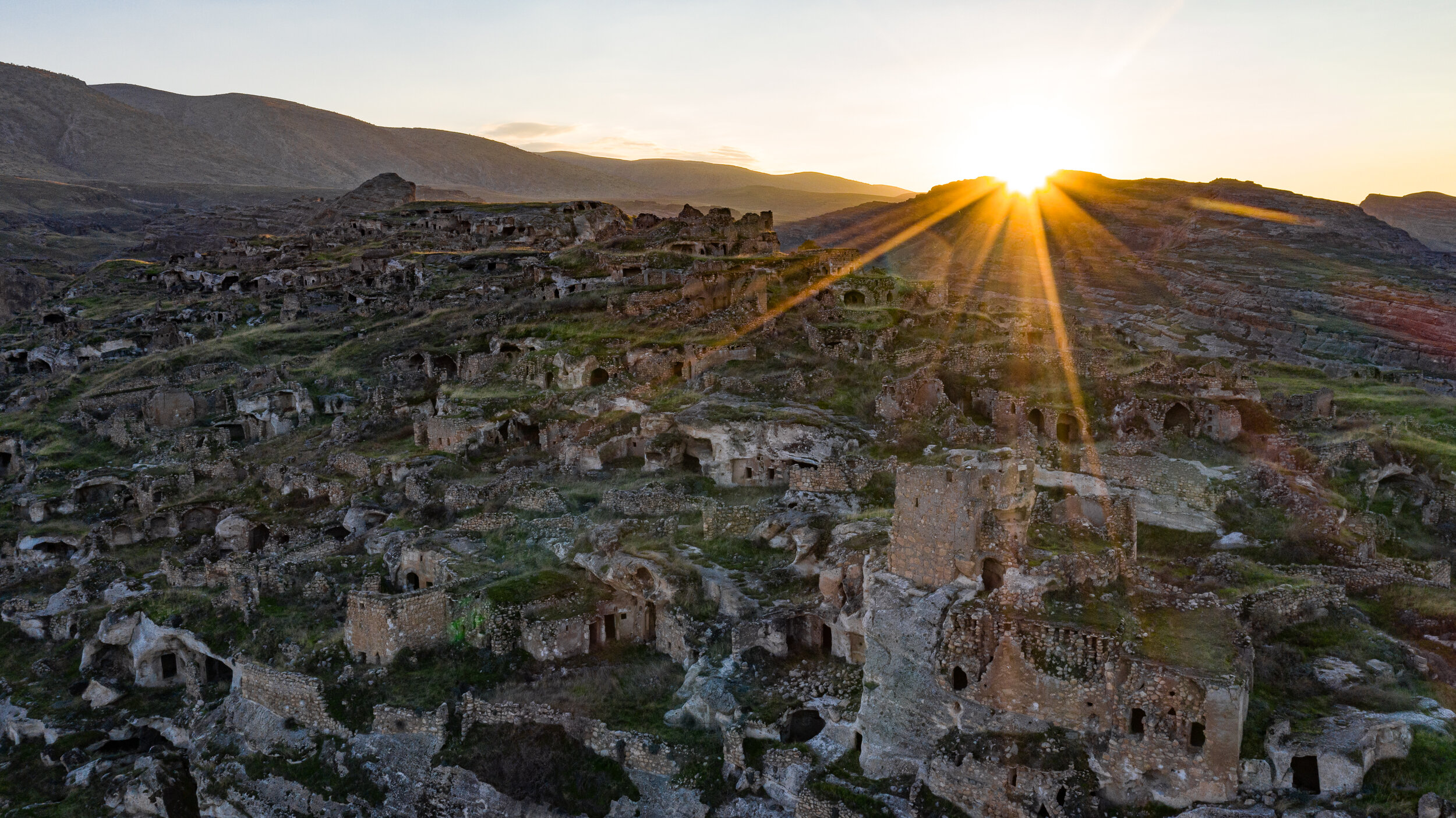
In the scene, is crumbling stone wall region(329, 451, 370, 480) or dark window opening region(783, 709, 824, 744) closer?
dark window opening region(783, 709, 824, 744)

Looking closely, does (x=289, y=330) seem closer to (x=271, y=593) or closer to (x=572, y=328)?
(x=572, y=328)

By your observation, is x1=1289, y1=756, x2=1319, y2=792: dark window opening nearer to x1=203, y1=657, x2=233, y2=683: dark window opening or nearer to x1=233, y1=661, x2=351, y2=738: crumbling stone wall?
x1=233, y1=661, x2=351, y2=738: crumbling stone wall

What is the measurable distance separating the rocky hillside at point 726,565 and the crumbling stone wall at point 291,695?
0.31 feet

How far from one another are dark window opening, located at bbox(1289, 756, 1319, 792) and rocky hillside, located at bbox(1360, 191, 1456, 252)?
13486 cm

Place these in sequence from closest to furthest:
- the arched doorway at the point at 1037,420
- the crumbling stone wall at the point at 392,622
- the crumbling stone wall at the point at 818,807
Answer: the crumbling stone wall at the point at 818,807, the crumbling stone wall at the point at 392,622, the arched doorway at the point at 1037,420

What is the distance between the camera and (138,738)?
2211 cm

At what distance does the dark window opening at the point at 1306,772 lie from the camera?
12.2 meters

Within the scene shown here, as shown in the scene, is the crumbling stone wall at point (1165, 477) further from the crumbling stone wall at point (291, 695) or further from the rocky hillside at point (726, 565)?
the crumbling stone wall at point (291, 695)

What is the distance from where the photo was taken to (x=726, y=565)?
1950 centimetres

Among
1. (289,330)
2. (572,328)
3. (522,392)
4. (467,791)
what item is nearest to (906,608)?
(467,791)

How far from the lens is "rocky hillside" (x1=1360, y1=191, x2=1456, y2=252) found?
128 metres

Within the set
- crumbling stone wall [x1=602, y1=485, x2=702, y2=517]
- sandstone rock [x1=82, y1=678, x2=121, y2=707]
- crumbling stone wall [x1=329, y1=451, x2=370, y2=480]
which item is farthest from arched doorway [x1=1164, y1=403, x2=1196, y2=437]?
sandstone rock [x1=82, y1=678, x2=121, y2=707]

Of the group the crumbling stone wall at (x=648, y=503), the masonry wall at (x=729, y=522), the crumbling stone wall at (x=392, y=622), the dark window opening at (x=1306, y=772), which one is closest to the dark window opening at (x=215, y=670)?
the crumbling stone wall at (x=392, y=622)

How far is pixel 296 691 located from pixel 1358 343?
175 ft
